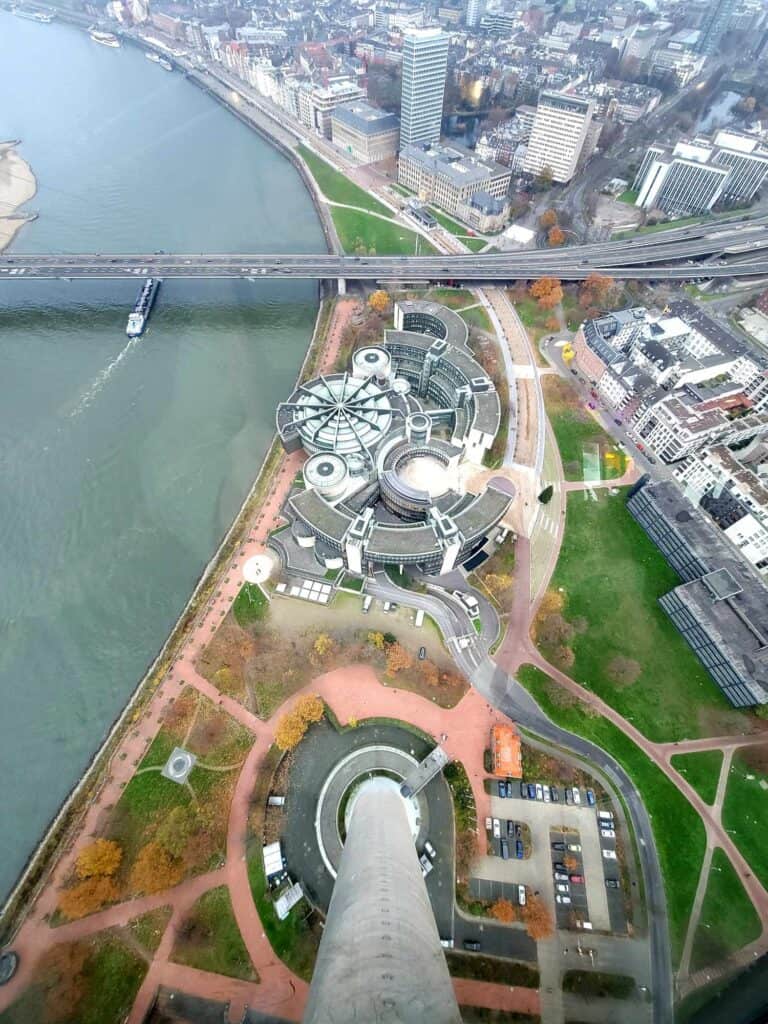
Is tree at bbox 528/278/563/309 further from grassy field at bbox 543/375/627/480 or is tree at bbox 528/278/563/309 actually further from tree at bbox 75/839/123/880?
tree at bbox 75/839/123/880

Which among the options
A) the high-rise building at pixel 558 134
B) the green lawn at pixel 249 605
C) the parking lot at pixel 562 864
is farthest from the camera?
the high-rise building at pixel 558 134

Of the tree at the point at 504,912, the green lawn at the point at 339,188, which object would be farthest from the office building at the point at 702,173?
the tree at the point at 504,912

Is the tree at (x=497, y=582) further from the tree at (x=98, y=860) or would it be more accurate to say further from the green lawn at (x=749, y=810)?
the tree at (x=98, y=860)

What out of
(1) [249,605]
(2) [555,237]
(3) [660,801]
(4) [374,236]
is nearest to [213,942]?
(1) [249,605]

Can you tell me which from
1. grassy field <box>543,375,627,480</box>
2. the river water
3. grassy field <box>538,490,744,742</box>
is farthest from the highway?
grassy field <box>538,490,744,742</box>

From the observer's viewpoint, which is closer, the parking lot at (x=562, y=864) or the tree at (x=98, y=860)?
the tree at (x=98, y=860)
